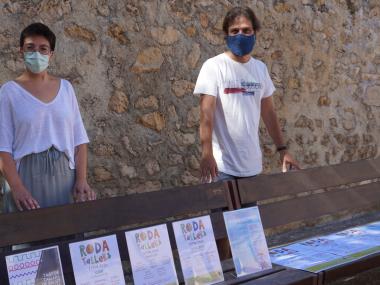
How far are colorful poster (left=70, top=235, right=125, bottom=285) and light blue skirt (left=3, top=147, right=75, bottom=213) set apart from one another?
1.64 feet

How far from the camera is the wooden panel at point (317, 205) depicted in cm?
235

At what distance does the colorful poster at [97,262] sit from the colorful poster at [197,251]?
9.5 inches

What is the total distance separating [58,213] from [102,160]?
1305 millimetres

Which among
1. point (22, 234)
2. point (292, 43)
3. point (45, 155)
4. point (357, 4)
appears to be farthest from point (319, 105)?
point (22, 234)

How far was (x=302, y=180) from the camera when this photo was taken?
98.3 inches

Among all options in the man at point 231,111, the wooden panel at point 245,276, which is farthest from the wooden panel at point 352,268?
the man at point 231,111

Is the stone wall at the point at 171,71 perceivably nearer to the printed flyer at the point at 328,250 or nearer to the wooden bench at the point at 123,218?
the wooden bench at the point at 123,218

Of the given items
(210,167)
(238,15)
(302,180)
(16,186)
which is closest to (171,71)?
(238,15)

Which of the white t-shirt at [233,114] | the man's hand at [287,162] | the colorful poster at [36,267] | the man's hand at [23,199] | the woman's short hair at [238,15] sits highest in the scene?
the woman's short hair at [238,15]

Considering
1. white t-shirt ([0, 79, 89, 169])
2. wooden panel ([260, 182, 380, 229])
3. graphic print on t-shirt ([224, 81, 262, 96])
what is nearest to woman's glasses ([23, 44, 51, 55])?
white t-shirt ([0, 79, 89, 169])

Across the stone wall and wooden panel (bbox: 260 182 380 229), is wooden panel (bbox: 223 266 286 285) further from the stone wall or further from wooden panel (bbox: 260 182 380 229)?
the stone wall

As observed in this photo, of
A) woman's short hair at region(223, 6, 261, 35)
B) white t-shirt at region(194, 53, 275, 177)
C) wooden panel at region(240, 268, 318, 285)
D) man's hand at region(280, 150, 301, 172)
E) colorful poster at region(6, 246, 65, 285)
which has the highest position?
woman's short hair at region(223, 6, 261, 35)

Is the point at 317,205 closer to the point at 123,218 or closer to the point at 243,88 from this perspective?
the point at 243,88

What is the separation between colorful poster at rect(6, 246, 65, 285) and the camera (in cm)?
150
